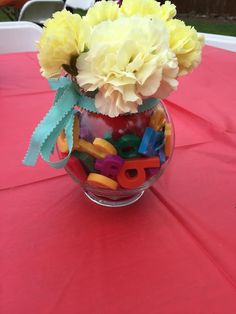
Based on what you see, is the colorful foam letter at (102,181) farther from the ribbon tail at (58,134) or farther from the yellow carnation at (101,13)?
the yellow carnation at (101,13)

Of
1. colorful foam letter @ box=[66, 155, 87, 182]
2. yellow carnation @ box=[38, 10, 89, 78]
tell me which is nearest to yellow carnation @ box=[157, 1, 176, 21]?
yellow carnation @ box=[38, 10, 89, 78]

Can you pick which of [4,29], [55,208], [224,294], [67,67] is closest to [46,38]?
[67,67]

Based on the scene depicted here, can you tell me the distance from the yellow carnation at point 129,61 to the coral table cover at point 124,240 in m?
0.19

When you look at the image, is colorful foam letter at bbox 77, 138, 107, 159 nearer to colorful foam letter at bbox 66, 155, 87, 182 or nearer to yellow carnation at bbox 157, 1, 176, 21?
colorful foam letter at bbox 66, 155, 87, 182

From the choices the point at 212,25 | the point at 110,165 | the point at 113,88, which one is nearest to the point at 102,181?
the point at 110,165

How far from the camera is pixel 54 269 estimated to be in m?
0.51

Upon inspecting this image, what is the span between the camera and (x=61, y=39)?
47 centimetres

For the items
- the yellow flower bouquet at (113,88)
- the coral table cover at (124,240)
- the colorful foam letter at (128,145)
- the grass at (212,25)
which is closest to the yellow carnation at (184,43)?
the yellow flower bouquet at (113,88)

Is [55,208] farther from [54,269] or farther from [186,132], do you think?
[186,132]

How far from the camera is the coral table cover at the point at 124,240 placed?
0.47 meters

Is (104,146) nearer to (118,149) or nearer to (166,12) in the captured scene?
(118,149)

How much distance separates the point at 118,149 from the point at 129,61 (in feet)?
0.38

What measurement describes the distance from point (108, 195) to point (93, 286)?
0.46ft

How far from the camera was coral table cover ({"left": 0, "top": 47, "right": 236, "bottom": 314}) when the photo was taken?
0.47 metres
